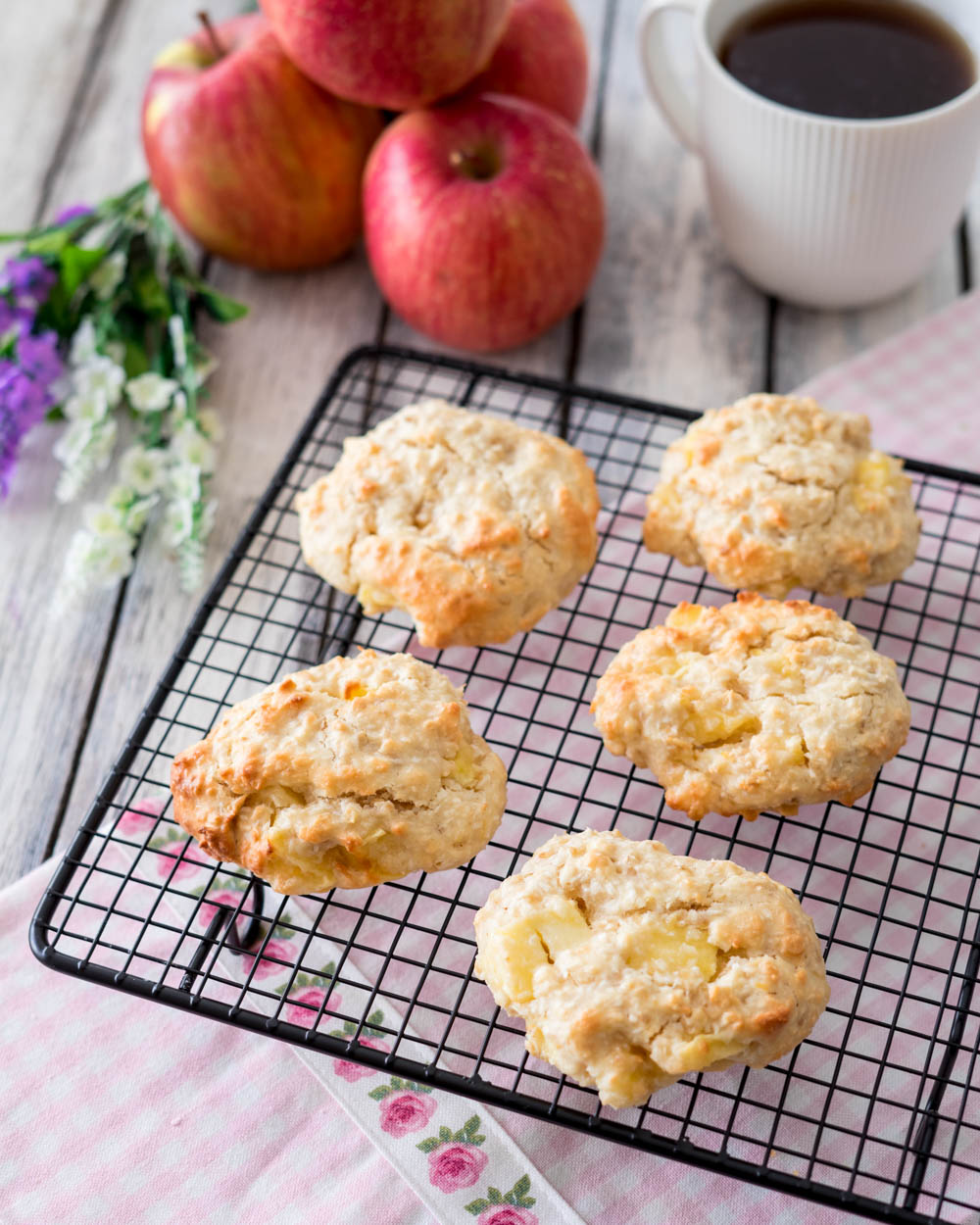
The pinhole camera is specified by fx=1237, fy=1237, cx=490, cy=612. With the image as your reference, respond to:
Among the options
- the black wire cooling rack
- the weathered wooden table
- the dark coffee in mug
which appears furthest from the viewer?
the dark coffee in mug

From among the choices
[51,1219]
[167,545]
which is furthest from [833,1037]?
[167,545]

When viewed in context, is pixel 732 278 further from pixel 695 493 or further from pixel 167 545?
pixel 167 545

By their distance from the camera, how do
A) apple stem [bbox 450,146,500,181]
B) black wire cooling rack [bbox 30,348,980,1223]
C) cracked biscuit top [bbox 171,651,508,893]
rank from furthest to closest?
apple stem [bbox 450,146,500,181]
cracked biscuit top [bbox 171,651,508,893]
black wire cooling rack [bbox 30,348,980,1223]

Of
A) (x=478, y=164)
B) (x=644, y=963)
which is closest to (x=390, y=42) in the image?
(x=478, y=164)

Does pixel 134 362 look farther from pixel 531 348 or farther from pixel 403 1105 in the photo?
pixel 403 1105

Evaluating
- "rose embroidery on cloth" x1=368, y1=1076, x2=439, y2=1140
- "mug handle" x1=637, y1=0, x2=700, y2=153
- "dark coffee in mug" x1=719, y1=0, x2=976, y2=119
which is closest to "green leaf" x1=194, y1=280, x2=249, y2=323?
"mug handle" x1=637, y1=0, x2=700, y2=153

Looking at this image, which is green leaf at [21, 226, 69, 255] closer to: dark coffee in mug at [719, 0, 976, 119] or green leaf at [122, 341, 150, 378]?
green leaf at [122, 341, 150, 378]

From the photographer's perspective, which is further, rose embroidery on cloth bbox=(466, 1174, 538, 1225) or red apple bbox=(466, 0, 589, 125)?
red apple bbox=(466, 0, 589, 125)
